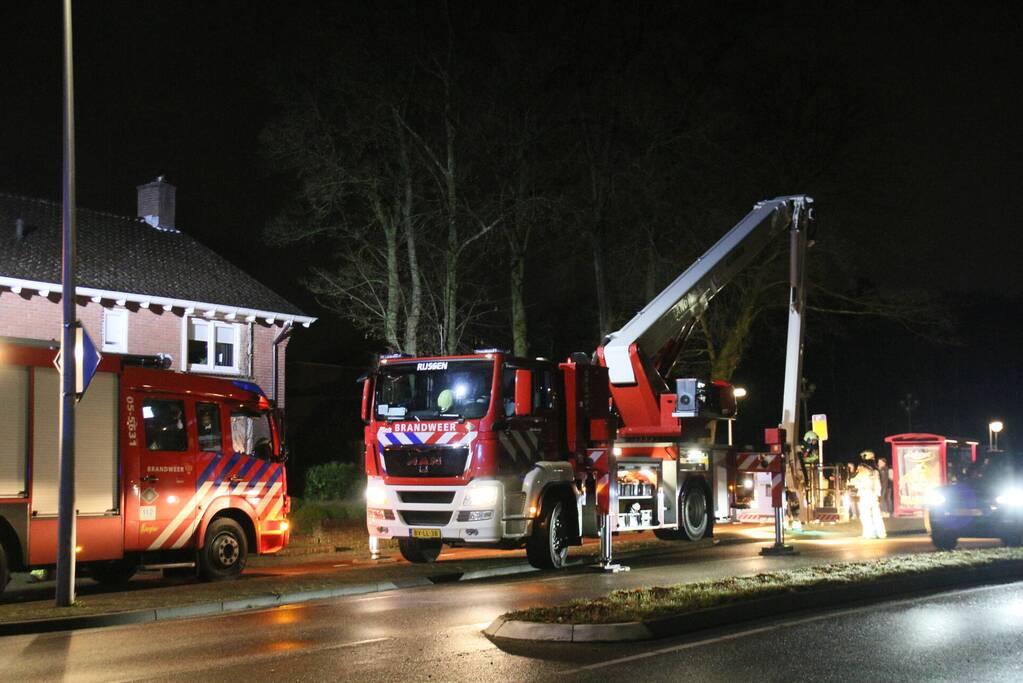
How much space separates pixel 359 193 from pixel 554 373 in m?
10.3

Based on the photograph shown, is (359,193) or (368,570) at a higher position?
(359,193)

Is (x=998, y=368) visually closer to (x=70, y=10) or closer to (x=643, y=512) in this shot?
(x=643, y=512)

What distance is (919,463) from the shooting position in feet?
98.2

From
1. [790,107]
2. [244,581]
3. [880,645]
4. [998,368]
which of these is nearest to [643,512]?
[244,581]

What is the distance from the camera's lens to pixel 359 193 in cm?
2562

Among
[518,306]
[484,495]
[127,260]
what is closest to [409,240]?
[518,306]

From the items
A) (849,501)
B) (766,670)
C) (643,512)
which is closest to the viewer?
(766,670)

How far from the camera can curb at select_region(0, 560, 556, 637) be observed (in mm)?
11719

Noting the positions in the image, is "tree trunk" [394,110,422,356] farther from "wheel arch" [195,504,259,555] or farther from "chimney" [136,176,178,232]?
"chimney" [136,176,178,232]

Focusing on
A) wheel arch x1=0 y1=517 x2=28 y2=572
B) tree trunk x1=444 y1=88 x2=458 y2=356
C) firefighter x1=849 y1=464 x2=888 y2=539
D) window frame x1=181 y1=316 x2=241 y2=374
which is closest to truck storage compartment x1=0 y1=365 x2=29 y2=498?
wheel arch x1=0 y1=517 x2=28 y2=572

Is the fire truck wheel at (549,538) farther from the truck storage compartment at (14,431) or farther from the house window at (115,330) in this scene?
the house window at (115,330)

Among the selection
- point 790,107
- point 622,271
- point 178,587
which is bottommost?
point 178,587

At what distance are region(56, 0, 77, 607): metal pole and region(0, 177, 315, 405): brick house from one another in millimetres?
14490

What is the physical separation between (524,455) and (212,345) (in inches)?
688
